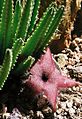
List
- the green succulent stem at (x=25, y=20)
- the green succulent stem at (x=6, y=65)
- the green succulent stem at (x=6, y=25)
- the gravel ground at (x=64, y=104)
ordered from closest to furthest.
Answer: the green succulent stem at (x=6, y=65)
the green succulent stem at (x=6, y=25)
the green succulent stem at (x=25, y=20)
the gravel ground at (x=64, y=104)

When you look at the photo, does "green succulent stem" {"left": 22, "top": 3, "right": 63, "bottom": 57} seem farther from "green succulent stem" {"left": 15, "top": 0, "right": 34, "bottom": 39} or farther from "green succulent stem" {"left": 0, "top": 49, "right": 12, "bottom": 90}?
"green succulent stem" {"left": 0, "top": 49, "right": 12, "bottom": 90}

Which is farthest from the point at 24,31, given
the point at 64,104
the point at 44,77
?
the point at 64,104

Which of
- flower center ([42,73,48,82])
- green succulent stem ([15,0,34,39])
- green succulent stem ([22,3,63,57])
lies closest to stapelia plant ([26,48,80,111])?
flower center ([42,73,48,82])

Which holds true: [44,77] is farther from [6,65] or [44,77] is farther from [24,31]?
[6,65]

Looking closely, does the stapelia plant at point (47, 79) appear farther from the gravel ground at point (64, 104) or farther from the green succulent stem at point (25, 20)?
the green succulent stem at point (25, 20)

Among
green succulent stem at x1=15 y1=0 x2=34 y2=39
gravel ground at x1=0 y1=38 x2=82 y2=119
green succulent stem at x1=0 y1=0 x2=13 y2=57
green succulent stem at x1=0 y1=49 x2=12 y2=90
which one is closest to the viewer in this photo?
green succulent stem at x1=0 y1=49 x2=12 y2=90

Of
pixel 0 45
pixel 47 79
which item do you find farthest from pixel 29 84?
pixel 0 45

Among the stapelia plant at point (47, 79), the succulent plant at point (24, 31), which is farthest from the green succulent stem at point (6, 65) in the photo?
the stapelia plant at point (47, 79)
